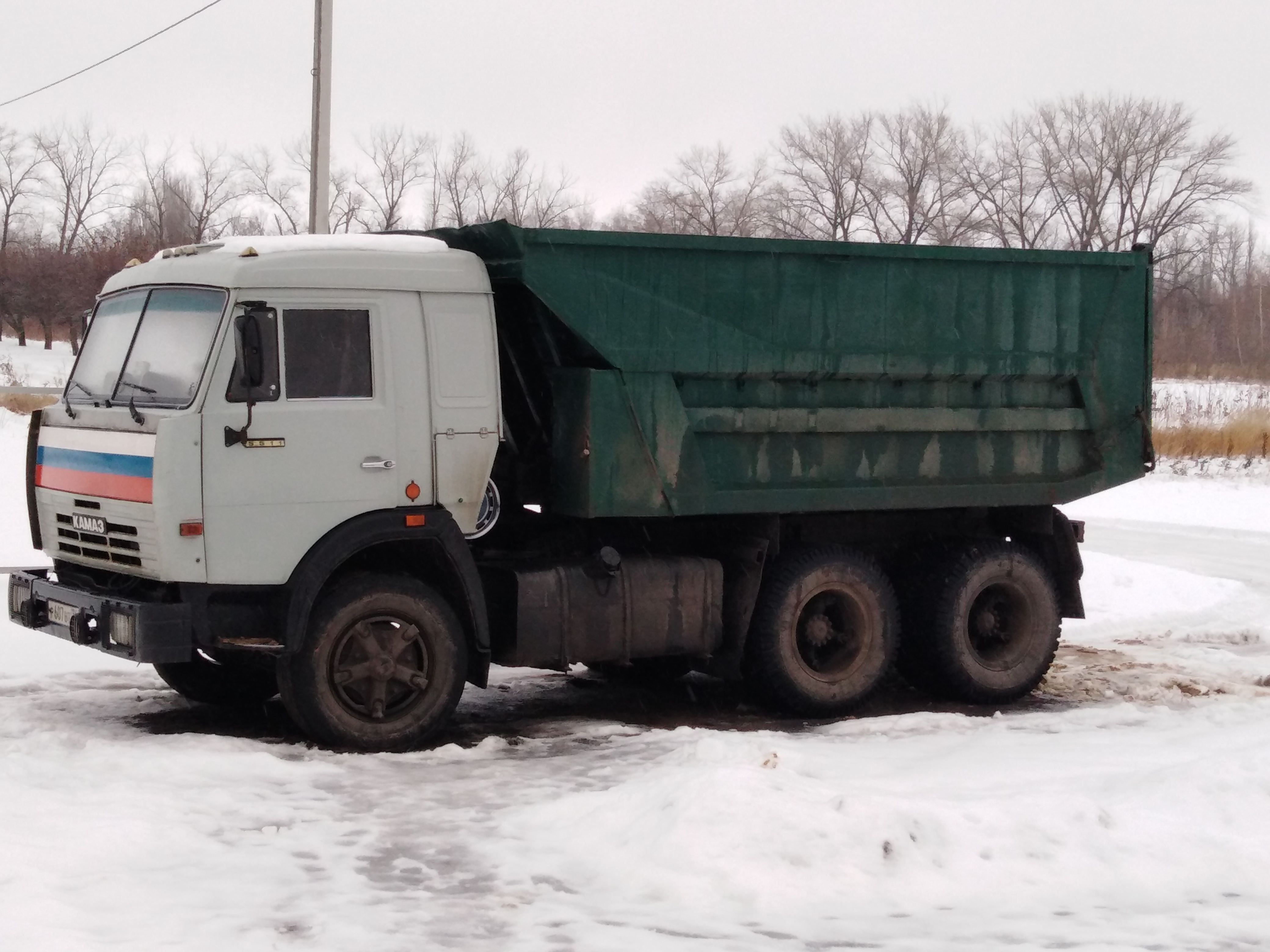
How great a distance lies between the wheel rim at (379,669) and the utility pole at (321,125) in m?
8.58

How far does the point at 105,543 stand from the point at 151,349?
1081mm

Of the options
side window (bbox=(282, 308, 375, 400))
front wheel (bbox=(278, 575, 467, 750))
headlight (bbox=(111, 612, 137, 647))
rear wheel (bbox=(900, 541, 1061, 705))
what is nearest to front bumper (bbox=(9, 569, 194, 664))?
headlight (bbox=(111, 612, 137, 647))

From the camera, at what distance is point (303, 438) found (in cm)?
830

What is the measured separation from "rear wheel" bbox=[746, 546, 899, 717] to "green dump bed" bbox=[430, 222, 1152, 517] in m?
A: 0.45

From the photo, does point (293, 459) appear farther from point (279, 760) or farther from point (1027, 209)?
point (1027, 209)

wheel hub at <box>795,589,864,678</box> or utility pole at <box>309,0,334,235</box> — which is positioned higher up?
utility pole at <box>309,0,334,235</box>

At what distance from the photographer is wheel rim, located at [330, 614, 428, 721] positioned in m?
8.48

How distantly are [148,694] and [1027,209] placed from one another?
194 feet

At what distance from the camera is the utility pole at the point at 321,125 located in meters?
16.5

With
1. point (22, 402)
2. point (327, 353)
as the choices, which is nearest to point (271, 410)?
point (327, 353)

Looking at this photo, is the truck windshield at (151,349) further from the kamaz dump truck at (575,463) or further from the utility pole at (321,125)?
the utility pole at (321,125)

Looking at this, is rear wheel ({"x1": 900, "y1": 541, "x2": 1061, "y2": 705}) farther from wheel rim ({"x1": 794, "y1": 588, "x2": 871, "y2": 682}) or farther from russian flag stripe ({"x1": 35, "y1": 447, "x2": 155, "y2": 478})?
russian flag stripe ({"x1": 35, "y1": 447, "x2": 155, "y2": 478})

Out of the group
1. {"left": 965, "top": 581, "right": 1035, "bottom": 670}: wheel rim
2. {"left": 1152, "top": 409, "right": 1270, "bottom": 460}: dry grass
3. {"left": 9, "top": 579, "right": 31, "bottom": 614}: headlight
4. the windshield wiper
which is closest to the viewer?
the windshield wiper

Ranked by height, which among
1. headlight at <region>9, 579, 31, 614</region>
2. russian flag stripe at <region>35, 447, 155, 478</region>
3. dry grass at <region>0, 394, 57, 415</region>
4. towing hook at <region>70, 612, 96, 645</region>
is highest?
dry grass at <region>0, 394, 57, 415</region>
